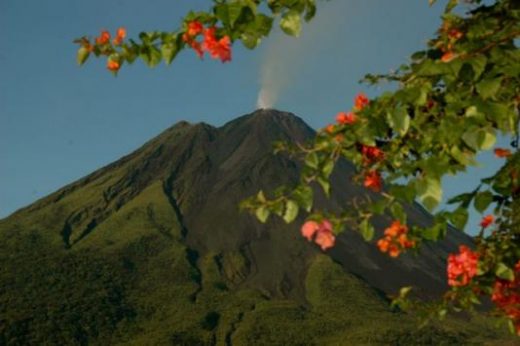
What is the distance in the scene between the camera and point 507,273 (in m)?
5.17

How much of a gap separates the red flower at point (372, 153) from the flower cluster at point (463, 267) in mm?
1099

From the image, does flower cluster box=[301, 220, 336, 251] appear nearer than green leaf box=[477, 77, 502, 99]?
No

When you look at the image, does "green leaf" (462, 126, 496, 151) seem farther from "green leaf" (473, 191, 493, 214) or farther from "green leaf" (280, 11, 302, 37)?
"green leaf" (280, 11, 302, 37)

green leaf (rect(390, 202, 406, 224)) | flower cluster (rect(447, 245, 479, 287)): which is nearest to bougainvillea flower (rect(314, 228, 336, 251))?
green leaf (rect(390, 202, 406, 224))

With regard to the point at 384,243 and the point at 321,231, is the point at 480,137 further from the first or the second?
Answer: the point at 384,243

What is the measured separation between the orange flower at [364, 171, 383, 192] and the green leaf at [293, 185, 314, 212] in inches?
74.3

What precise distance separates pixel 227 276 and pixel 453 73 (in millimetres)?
128824

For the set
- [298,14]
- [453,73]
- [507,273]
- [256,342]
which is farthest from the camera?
[256,342]

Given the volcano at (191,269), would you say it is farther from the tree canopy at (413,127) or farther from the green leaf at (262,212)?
the green leaf at (262,212)

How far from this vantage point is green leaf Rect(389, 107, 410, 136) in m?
4.11

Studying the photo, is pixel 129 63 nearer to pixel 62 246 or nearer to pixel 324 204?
pixel 62 246

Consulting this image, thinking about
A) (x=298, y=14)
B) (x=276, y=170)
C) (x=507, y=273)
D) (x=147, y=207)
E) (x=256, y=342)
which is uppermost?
(x=276, y=170)

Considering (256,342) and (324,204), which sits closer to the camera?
(256,342)

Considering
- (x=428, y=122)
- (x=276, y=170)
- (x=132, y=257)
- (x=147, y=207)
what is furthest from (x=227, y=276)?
(x=428, y=122)
